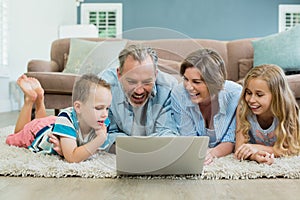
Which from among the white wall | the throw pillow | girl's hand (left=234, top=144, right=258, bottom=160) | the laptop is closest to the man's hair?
the laptop

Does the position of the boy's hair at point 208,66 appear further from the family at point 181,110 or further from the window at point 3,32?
the window at point 3,32

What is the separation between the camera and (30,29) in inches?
200

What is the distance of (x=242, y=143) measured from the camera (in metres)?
1.60

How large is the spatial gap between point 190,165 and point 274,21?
5967 mm

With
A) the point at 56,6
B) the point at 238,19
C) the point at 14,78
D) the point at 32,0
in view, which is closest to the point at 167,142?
the point at 14,78

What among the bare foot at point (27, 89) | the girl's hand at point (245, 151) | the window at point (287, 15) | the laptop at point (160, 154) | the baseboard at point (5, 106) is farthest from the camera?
the window at point (287, 15)

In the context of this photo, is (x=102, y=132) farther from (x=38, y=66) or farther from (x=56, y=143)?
(x=38, y=66)

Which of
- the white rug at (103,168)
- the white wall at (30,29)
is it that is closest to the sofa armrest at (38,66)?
the white wall at (30,29)

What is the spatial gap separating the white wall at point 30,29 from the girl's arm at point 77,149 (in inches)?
131

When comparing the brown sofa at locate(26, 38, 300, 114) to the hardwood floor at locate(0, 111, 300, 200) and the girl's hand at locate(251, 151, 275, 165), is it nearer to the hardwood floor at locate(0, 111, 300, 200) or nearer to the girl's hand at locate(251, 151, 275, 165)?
the girl's hand at locate(251, 151, 275, 165)

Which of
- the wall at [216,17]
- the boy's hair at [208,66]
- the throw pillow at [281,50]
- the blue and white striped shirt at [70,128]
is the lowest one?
Answer: the blue and white striped shirt at [70,128]

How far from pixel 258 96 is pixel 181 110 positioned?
0.51 metres

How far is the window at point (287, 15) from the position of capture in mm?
6684

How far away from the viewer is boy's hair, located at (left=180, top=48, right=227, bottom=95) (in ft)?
3.84
